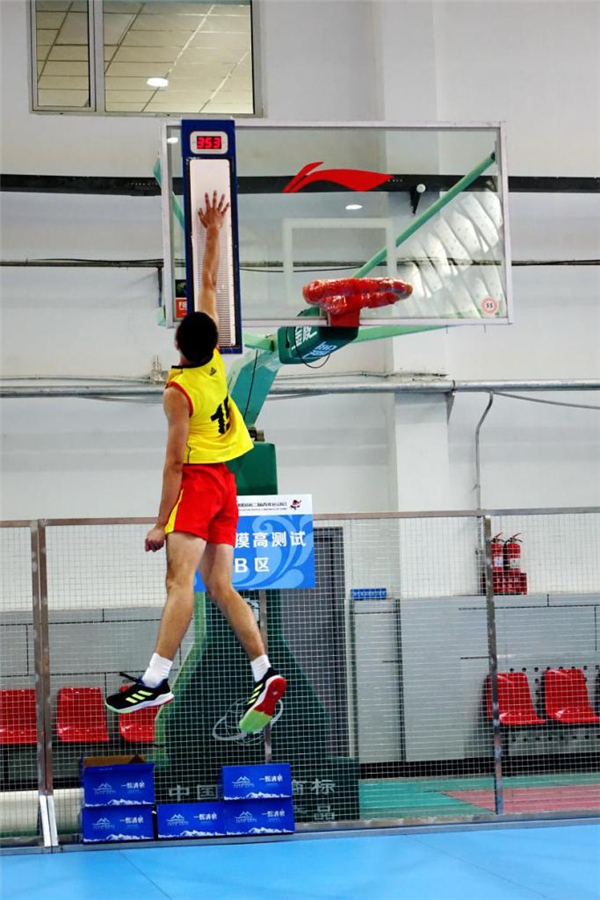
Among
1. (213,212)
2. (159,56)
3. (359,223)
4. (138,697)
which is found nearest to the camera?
(138,697)

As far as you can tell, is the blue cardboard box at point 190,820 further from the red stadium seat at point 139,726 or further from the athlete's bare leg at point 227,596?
the athlete's bare leg at point 227,596

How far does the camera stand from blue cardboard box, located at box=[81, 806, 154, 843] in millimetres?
9750

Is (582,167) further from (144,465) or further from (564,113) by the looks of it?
(144,465)

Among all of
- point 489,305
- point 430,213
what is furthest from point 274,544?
point 430,213

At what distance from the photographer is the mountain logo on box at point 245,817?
32.8ft

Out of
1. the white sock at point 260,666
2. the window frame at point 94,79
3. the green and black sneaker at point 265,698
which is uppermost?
the window frame at point 94,79

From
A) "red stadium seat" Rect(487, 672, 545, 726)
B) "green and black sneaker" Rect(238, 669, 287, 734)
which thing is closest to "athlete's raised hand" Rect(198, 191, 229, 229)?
"green and black sneaker" Rect(238, 669, 287, 734)

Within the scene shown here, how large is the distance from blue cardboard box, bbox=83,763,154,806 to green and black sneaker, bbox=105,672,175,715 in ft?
13.1

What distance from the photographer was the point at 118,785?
9812 mm

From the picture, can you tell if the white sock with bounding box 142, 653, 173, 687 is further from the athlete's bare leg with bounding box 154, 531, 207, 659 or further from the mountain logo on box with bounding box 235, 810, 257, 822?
the mountain logo on box with bounding box 235, 810, 257, 822

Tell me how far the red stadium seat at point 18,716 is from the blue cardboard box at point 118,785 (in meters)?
1.55

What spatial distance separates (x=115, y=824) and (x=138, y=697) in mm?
4235

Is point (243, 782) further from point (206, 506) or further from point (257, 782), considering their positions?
point (206, 506)

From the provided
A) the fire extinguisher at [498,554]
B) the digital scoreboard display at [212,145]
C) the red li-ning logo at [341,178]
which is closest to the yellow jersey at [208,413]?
the digital scoreboard display at [212,145]
